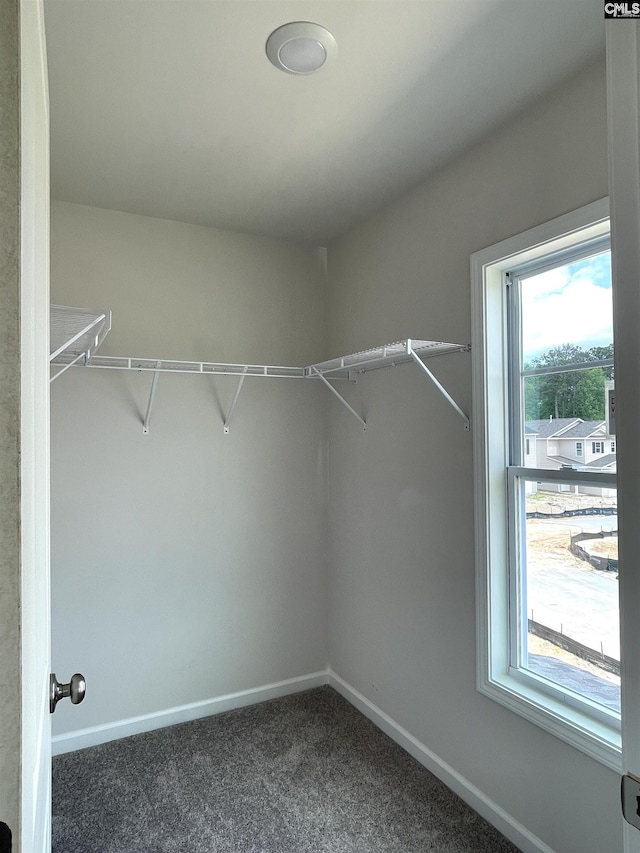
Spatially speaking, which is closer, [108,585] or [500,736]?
[500,736]

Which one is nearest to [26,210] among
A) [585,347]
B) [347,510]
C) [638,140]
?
[638,140]

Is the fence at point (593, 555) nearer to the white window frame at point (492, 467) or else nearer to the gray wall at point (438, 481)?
the white window frame at point (492, 467)

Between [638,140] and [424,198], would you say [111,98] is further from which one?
[638,140]

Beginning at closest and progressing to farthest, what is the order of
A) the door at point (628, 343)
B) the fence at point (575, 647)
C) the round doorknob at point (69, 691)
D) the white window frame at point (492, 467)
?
the door at point (628, 343) → the round doorknob at point (69, 691) → the fence at point (575, 647) → the white window frame at point (492, 467)

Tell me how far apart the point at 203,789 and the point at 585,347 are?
7.20 feet

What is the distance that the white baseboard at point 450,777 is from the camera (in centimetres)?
181

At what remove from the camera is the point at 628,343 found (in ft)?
2.39

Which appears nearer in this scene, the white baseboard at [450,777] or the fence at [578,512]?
the fence at [578,512]

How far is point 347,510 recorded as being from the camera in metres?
2.87

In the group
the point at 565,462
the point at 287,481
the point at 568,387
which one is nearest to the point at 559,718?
the point at 565,462

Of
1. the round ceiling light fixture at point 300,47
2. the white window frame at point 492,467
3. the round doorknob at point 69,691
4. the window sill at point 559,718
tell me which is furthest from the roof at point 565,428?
the round doorknob at point 69,691

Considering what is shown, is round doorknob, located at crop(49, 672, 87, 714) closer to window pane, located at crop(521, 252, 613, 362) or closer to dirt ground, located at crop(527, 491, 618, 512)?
dirt ground, located at crop(527, 491, 618, 512)

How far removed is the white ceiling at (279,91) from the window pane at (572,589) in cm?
132

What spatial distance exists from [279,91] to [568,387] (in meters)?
1.34
